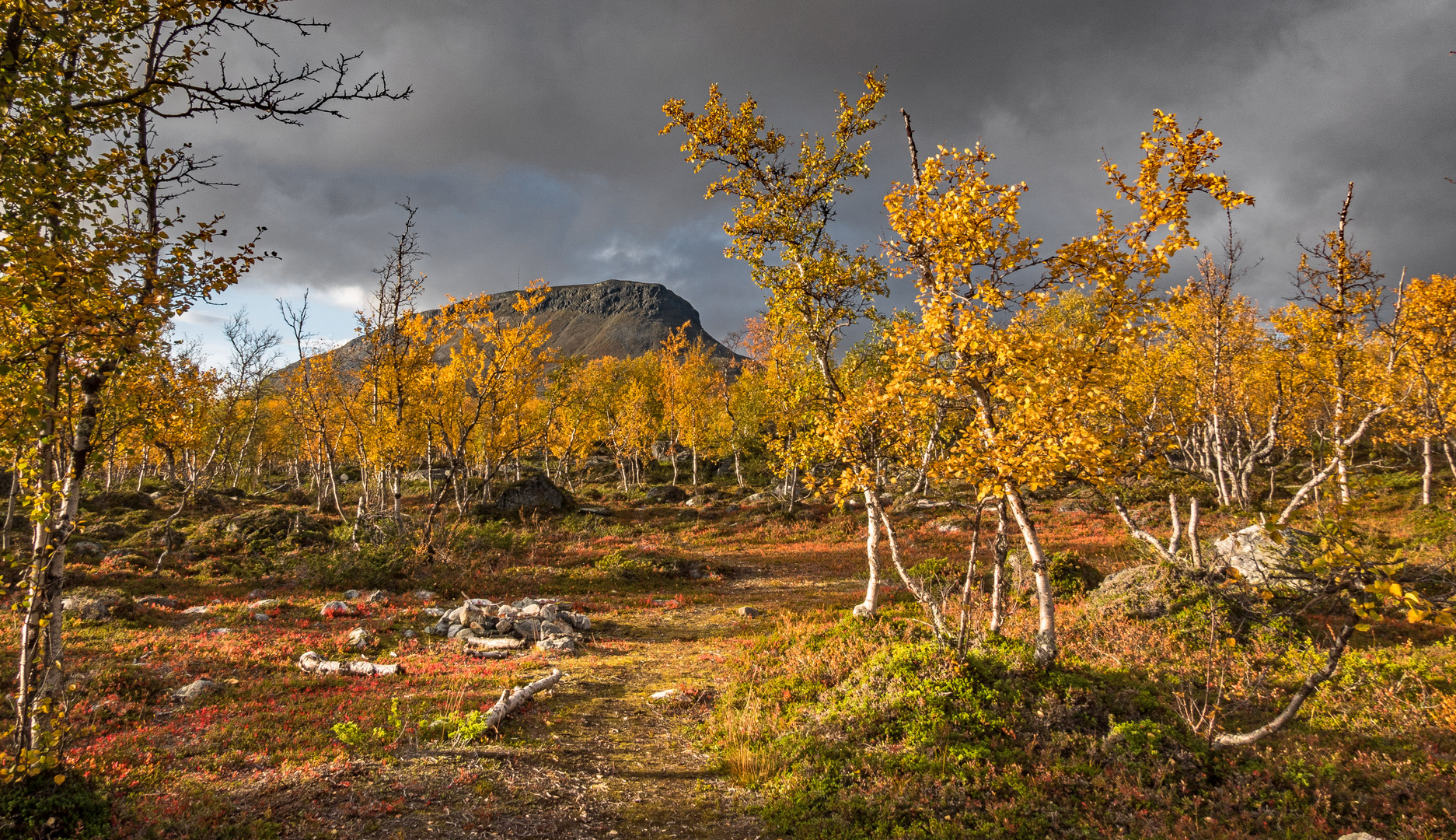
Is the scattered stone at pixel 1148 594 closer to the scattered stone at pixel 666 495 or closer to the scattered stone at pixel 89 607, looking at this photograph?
the scattered stone at pixel 89 607

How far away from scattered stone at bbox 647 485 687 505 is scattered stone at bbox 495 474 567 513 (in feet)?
31.8

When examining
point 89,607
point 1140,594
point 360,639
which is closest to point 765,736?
point 360,639

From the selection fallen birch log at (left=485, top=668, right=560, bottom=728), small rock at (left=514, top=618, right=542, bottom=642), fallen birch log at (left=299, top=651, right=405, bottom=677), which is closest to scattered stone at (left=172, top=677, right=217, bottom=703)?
fallen birch log at (left=299, top=651, right=405, bottom=677)

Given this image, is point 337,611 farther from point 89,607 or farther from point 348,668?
point 348,668

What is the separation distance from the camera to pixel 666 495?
47.7 metres

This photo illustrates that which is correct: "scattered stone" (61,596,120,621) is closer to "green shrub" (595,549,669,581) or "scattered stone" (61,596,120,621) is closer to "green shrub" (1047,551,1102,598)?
"green shrub" (595,549,669,581)

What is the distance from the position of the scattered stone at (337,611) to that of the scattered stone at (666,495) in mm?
30248

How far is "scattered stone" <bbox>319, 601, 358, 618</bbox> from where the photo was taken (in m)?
15.8

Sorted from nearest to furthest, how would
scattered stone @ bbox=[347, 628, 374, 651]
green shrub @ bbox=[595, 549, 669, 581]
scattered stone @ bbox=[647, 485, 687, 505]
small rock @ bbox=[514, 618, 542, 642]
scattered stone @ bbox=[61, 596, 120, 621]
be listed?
scattered stone @ bbox=[347, 628, 374, 651]
scattered stone @ bbox=[61, 596, 120, 621]
small rock @ bbox=[514, 618, 542, 642]
green shrub @ bbox=[595, 549, 669, 581]
scattered stone @ bbox=[647, 485, 687, 505]

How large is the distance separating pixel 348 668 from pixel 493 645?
3.05m

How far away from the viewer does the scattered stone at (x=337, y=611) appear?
1581 centimetres

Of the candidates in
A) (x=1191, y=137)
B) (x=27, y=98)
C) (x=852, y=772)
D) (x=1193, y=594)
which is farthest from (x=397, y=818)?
(x=1193, y=594)

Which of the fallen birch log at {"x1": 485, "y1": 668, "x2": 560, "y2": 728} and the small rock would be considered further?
the small rock

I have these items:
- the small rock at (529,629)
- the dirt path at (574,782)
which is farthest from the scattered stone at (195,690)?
the small rock at (529,629)
